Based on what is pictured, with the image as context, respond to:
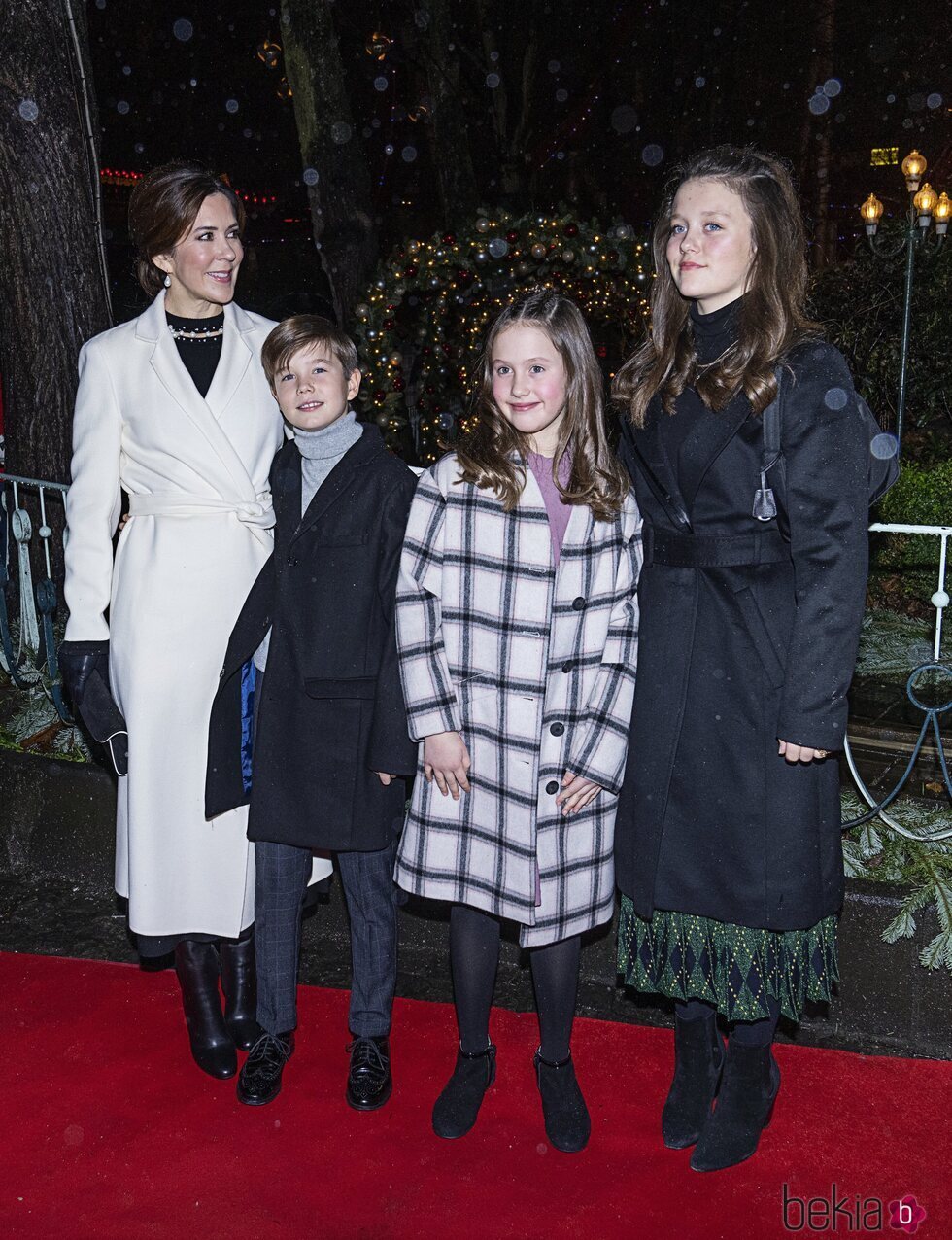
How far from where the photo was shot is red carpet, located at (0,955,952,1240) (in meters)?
2.59

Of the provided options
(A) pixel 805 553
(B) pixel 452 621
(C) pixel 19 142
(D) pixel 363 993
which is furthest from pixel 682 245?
(C) pixel 19 142

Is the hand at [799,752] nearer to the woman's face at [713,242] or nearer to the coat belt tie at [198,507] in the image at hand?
the woman's face at [713,242]

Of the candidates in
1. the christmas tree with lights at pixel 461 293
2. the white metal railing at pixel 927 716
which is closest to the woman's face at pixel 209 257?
the white metal railing at pixel 927 716

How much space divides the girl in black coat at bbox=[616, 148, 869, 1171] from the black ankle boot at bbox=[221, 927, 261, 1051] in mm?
1082

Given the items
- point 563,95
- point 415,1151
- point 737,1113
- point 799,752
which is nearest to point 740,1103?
point 737,1113

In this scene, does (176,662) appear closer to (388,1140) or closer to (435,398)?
(388,1140)

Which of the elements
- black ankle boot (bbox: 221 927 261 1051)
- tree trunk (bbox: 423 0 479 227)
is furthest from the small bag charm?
tree trunk (bbox: 423 0 479 227)

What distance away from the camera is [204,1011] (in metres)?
3.18

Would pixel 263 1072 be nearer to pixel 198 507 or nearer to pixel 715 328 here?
pixel 198 507

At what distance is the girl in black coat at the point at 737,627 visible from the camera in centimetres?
244

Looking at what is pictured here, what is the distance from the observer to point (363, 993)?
3.08m

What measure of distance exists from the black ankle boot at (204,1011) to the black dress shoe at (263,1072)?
9 cm

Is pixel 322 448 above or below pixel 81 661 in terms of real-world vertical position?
above

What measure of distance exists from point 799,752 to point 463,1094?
1.22 meters
